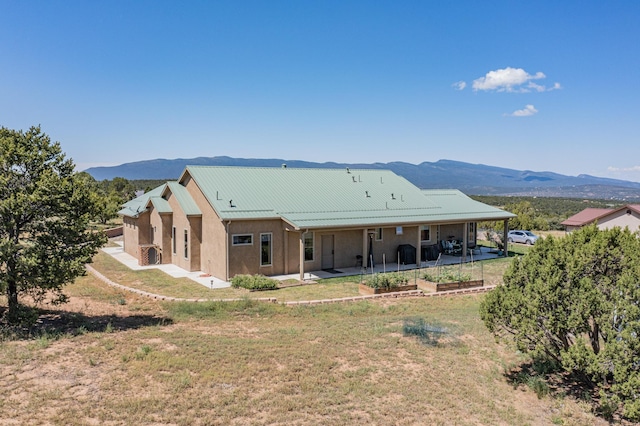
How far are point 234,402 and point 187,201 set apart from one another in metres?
15.1

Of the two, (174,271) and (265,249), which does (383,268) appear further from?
(174,271)

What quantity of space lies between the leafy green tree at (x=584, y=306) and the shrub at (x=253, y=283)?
31.9 ft

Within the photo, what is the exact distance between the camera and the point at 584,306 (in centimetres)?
724

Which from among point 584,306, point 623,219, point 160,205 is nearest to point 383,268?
point 160,205

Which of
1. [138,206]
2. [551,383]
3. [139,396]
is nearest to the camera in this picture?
[139,396]

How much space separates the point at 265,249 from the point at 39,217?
32.3ft

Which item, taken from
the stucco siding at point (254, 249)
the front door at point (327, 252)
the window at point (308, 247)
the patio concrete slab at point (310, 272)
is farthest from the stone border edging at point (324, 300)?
the front door at point (327, 252)

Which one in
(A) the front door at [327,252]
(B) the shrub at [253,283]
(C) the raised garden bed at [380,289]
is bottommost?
(C) the raised garden bed at [380,289]

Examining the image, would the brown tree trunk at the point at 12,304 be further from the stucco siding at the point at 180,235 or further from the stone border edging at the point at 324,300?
the stucco siding at the point at 180,235

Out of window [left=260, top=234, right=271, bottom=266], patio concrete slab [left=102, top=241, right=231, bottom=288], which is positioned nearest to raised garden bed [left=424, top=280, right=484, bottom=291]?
window [left=260, top=234, right=271, bottom=266]

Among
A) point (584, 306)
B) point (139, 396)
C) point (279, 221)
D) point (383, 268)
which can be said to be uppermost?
point (279, 221)

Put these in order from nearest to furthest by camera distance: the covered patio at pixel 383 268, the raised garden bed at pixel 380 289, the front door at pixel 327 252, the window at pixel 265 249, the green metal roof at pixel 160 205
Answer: the raised garden bed at pixel 380 289 → the window at pixel 265 249 → the covered patio at pixel 383 268 → the front door at pixel 327 252 → the green metal roof at pixel 160 205

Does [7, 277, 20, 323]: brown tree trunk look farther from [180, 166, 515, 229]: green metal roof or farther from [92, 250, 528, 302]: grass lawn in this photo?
[180, 166, 515, 229]: green metal roof

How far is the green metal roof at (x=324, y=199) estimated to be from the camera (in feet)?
64.4
